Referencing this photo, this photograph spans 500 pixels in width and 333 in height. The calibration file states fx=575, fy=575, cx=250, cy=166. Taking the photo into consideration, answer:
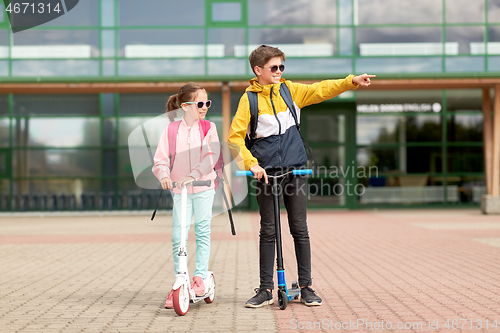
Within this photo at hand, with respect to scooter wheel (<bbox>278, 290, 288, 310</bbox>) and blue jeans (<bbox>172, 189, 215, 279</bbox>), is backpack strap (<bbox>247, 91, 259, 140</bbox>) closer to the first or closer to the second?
blue jeans (<bbox>172, 189, 215, 279</bbox>)

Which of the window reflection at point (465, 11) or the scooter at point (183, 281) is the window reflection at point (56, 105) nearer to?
the window reflection at point (465, 11)

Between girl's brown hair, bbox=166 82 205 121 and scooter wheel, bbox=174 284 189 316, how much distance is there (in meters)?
1.35

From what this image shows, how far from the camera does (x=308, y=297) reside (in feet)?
14.7

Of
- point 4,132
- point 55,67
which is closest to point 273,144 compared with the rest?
point 55,67

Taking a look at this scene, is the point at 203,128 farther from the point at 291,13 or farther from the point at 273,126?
the point at 291,13

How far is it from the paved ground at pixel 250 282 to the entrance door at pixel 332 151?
645 cm

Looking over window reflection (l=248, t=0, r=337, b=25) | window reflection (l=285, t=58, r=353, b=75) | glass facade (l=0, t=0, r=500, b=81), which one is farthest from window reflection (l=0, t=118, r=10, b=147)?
window reflection (l=285, t=58, r=353, b=75)

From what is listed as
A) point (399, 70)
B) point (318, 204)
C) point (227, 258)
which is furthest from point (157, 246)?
point (399, 70)

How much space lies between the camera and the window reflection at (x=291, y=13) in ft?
57.3

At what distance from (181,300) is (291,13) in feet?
48.1

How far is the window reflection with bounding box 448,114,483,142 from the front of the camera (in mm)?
18156

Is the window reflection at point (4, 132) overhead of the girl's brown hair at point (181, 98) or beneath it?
overhead

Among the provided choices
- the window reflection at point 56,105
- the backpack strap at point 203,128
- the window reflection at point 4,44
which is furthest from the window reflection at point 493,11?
the backpack strap at point 203,128

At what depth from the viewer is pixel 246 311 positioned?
14.3ft
